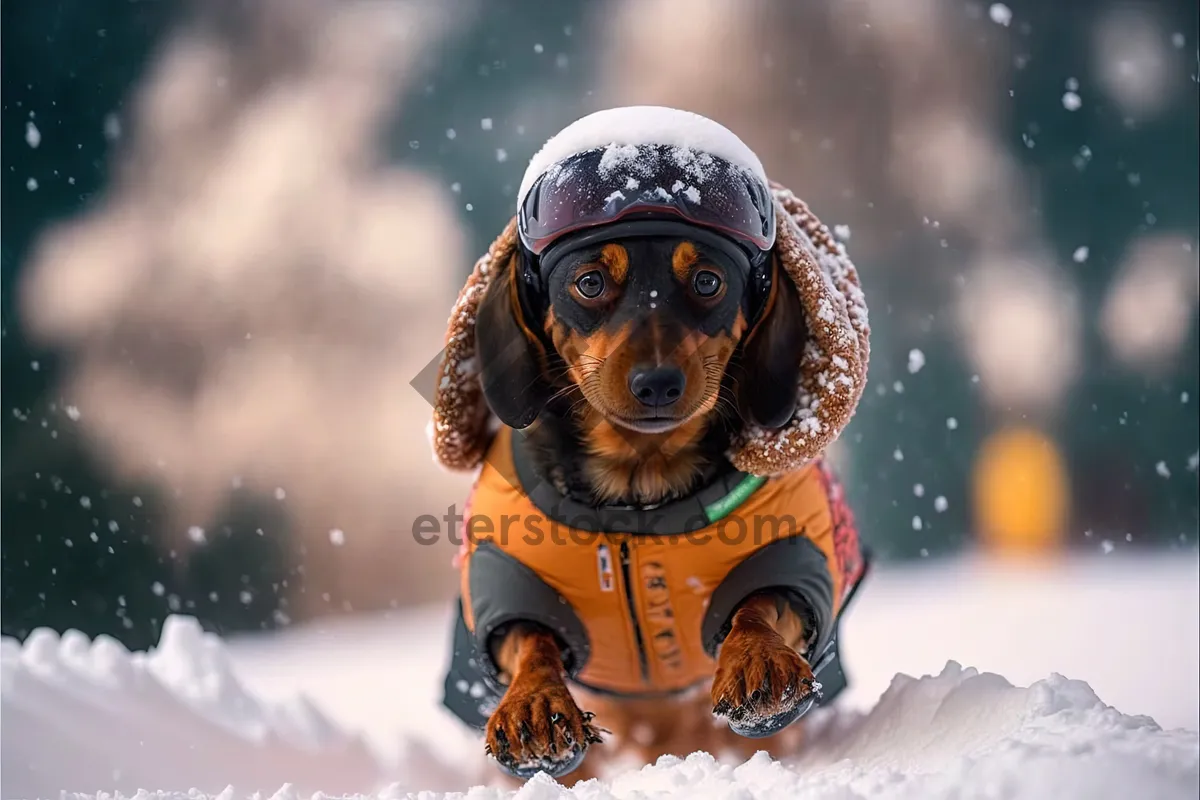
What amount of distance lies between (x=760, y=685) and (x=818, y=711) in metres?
0.84

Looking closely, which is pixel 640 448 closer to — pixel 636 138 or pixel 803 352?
pixel 803 352

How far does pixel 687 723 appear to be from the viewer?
100 inches

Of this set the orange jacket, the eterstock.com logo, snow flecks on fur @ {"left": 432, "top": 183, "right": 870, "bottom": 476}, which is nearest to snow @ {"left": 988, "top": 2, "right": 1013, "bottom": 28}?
snow flecks on fur @ {"left": 432, "top": 183, "right": 870, "bottom": 476}

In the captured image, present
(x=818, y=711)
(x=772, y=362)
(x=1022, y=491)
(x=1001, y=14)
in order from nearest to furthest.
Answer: (x=772, y=362)
(x=818, y=711)
(x=1001, y=14)
(x=1022, y=491)

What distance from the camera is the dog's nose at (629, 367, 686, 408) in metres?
1.87

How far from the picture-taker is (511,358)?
214cm

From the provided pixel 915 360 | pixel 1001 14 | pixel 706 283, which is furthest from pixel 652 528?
pixel 1001 14

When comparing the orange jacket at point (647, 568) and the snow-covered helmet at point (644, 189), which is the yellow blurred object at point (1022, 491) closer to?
the orange jacket at point (647, 568)

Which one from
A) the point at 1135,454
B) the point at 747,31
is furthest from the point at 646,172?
the point at 1135,454

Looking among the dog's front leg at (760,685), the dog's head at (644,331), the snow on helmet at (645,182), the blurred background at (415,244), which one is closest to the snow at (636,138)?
the snow on helmet at (645,182)

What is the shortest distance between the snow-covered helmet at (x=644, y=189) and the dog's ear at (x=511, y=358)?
0.25 ft

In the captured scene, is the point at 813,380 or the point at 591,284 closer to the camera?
the point at 591,284

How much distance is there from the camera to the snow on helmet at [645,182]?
1.96m

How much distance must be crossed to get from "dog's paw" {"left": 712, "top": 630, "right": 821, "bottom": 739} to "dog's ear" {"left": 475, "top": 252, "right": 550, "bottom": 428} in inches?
25.7
